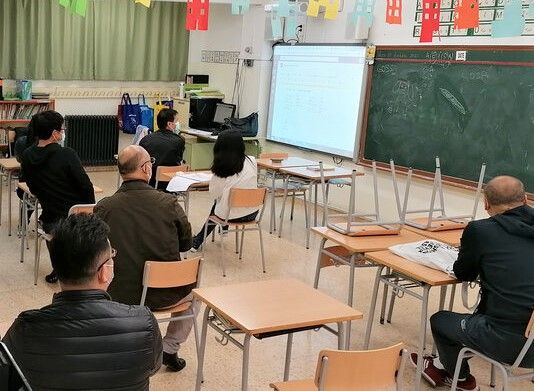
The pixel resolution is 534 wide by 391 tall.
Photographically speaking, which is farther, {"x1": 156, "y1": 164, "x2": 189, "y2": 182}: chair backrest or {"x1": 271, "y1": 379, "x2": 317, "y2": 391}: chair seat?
{"x1": 156, "y1": 164, "x2": 189, "y2": 182}: chair backrest

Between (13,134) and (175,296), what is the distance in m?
5.45

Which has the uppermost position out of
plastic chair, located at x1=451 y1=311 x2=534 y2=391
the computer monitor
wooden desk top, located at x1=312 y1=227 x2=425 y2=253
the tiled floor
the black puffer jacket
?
the computer monitor

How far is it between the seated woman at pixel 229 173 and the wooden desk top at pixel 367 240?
1.40 m

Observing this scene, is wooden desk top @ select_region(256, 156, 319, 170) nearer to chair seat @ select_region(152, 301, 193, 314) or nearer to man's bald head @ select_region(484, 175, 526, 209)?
chair seat @ select_region(152, 301, 193, 314)

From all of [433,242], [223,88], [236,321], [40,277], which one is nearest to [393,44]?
[223,88]

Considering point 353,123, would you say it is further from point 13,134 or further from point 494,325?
point 494,325

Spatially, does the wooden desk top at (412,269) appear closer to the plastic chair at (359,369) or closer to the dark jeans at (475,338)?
the dark jeans at (475,338)

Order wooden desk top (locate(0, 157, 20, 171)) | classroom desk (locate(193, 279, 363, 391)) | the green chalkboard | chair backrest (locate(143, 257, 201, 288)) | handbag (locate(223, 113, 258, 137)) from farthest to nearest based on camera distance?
1. handbag (locate(223, 113, 258, 137))
2. the green chalkboard
3. wooden desk top (locate(0, 157, 20, 171))
4. chair backrest (locate(143, 257, 201, 288))
5. classroom desk (locate(193, 279, 363, 391))

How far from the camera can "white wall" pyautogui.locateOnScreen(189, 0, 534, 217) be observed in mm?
6538

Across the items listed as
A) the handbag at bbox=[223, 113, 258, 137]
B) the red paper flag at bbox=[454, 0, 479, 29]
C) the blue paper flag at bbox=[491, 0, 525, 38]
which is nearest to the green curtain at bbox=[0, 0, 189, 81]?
the handbag at bbox=[223, 113, 258, 137]

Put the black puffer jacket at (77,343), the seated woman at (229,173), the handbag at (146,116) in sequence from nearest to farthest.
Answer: the black puffer jacket at (77,343), the seated woman at (229,173), the handbag at (146,116)

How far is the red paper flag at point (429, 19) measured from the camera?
522 centimetres

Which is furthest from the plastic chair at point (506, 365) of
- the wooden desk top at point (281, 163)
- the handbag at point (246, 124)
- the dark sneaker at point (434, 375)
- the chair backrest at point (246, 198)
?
the handbag at point (246, 124)

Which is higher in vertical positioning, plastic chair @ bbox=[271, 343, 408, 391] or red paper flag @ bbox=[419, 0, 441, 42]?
red paper flag @ bbox=[419, 0, 441, 42]
